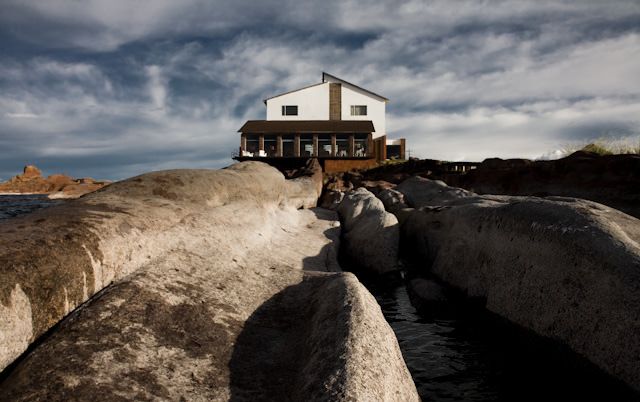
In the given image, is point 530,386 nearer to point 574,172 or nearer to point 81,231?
point 81,231

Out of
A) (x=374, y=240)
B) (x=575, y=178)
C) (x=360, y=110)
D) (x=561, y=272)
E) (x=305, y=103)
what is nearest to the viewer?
(x=561, y=272)

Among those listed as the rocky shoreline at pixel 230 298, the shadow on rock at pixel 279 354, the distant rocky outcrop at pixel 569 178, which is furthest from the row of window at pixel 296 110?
the shadow on rock at pixel 279 354

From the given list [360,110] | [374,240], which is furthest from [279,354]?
[360,110]

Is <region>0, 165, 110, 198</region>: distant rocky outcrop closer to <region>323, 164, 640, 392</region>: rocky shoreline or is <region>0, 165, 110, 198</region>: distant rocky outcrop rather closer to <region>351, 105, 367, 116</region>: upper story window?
<region>351, 105, 367, 116</region>: upper story window

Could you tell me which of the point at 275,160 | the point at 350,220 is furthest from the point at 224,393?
the point at 275,160

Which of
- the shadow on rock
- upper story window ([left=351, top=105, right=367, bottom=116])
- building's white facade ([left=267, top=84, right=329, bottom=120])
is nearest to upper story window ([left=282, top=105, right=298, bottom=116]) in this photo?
building's white facade ([left=267, top=84, right=329, bottom=120])

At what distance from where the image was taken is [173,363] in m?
3.61

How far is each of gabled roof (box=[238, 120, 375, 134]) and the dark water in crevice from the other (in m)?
40.8

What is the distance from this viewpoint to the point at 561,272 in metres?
5.22

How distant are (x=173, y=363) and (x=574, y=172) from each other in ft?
49.8

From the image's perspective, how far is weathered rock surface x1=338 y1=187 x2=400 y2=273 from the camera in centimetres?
1022

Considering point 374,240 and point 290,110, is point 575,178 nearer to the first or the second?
point 374,240

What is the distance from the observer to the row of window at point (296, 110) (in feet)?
169

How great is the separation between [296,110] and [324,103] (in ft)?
11.8
